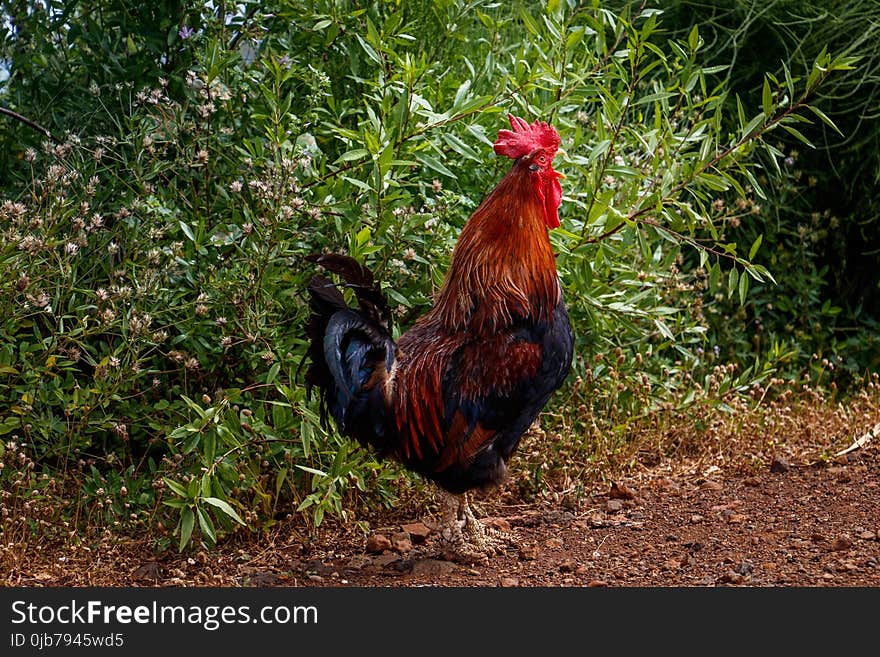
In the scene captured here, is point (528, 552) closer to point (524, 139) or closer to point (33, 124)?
point (524, 139)

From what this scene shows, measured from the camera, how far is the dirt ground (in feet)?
13.0

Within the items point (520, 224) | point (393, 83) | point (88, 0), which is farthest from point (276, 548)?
point (88, 0)

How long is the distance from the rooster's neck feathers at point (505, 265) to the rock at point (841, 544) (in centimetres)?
148

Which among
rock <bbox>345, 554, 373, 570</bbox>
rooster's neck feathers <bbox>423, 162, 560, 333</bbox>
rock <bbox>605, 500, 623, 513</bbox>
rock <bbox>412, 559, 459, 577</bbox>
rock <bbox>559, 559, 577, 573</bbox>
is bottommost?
rock <bbox>345, 554, 373, 570</bbox>

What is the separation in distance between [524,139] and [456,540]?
1.71 meters

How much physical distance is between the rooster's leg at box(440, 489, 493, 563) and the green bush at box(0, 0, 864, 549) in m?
0.45

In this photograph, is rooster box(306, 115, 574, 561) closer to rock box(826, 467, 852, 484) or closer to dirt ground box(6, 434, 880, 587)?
dirt ground box(6, 434, 880, 587)

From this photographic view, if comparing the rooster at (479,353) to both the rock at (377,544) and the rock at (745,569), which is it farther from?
the rock at (745,569)

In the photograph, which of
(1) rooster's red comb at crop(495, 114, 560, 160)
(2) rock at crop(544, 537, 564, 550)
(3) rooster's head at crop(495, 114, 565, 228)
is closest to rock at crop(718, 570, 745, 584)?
(2) rock at crop(544, 537, 564, 550)

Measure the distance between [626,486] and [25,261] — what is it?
2.99 meters

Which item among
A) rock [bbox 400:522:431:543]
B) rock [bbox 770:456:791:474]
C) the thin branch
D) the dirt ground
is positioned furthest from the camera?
rock [bbox 770:456:791:474]

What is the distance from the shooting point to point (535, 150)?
3941mm

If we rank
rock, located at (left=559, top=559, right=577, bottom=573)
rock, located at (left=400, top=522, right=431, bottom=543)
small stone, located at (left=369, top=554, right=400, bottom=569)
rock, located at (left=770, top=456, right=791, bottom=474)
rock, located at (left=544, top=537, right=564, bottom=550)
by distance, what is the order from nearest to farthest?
rock, located at (left=559, top=559, right=577, bottom=573), small stone, located at (left=369, top=554, right=400, bottom=569), rock, located at (left=544, top=537, right=564, bottom=550), rock, located at (left=400, top=522, right=431, bottom=543), rock, located at (left=770, top=456, right=791, bottom=474)

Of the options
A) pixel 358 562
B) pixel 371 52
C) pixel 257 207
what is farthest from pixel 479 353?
pixel 371 52
